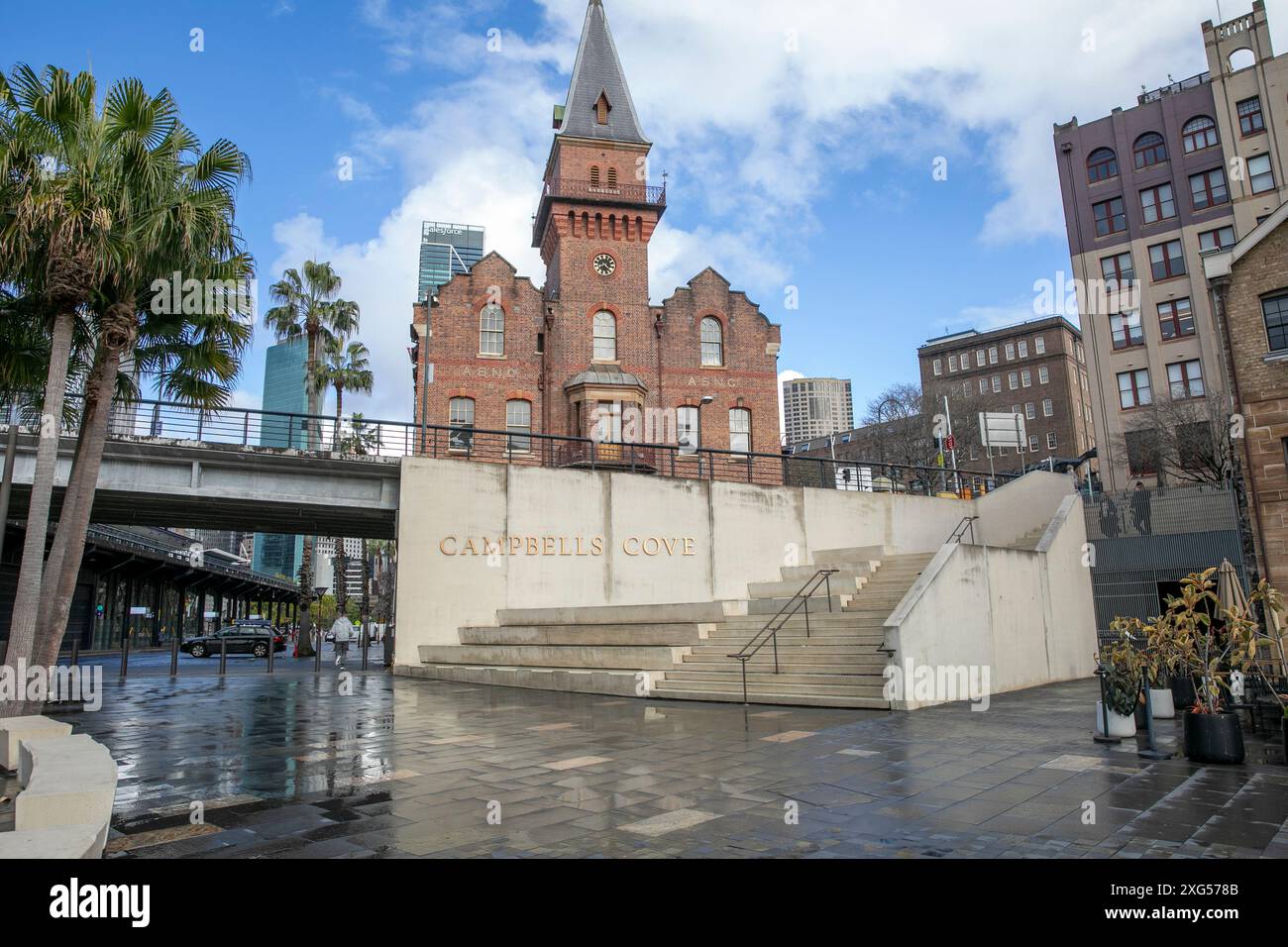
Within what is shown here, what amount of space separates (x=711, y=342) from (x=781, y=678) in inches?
1128

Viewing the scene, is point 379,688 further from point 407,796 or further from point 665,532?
point 407,796

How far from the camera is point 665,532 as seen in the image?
79.3ft

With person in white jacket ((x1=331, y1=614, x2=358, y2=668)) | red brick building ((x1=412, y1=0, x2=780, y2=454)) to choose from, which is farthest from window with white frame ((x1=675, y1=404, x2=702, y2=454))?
person in white jacket ((x1=331, y1=614, x2=358, y2=668))

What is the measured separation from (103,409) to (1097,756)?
13156 mm

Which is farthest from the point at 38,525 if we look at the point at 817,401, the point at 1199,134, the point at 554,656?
the point at 817,401

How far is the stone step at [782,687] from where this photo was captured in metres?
12.1

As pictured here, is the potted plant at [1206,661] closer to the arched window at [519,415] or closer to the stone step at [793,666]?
the stone step at [793,666]

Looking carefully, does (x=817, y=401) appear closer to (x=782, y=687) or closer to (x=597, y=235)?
(x=597, y=235)

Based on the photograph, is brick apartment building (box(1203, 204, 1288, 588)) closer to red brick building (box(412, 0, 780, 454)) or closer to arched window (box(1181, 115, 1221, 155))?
red brick building (box(412, 0, 780, 454))

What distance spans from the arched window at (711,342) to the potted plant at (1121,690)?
105ft

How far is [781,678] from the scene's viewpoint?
43.9 ft

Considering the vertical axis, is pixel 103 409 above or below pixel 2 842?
above

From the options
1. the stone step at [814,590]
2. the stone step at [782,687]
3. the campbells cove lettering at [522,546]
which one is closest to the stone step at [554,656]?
the stone step at [782,687]
